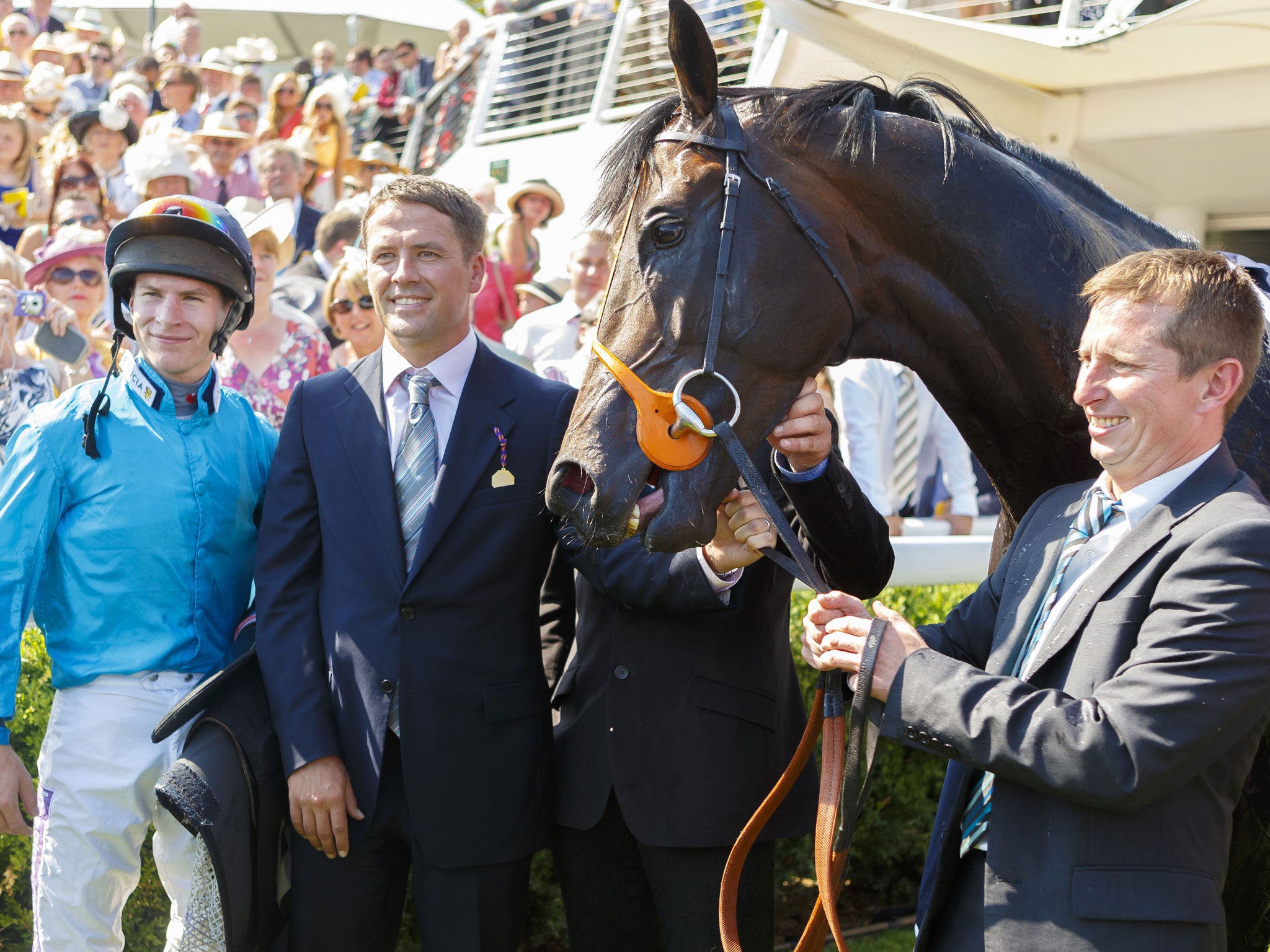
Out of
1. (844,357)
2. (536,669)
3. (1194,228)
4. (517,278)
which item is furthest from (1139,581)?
(1194,228)

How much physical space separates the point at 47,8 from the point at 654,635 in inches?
538

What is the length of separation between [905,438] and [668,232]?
4.34m

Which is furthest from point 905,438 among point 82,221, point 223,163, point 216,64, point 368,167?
point 216,64

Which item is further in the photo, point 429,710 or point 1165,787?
point 429,710

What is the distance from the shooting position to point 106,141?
Answer: 8.65 m

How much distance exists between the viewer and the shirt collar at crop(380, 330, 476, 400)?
104 inches

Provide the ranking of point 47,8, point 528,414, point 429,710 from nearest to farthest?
point 429,710 → point 528,414 → point 47,8

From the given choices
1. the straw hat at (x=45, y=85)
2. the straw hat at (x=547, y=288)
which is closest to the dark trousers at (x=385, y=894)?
the straw hat at (x=547, y=288)

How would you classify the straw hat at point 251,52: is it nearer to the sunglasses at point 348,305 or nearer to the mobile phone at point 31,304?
the mobile phone at point 31,304

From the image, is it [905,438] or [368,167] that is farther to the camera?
[368,167]

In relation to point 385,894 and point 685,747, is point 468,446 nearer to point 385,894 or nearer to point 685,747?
point 685,747

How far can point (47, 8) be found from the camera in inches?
514

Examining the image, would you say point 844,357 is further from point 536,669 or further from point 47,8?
point 47,8

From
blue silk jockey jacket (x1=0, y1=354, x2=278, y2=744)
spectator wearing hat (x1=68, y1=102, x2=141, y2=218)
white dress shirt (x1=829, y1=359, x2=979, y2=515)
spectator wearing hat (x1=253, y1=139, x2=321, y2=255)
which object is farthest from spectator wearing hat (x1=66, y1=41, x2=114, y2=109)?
blue silk jockey jacket (x1=0, y1=354, x2=278, y2=744)
